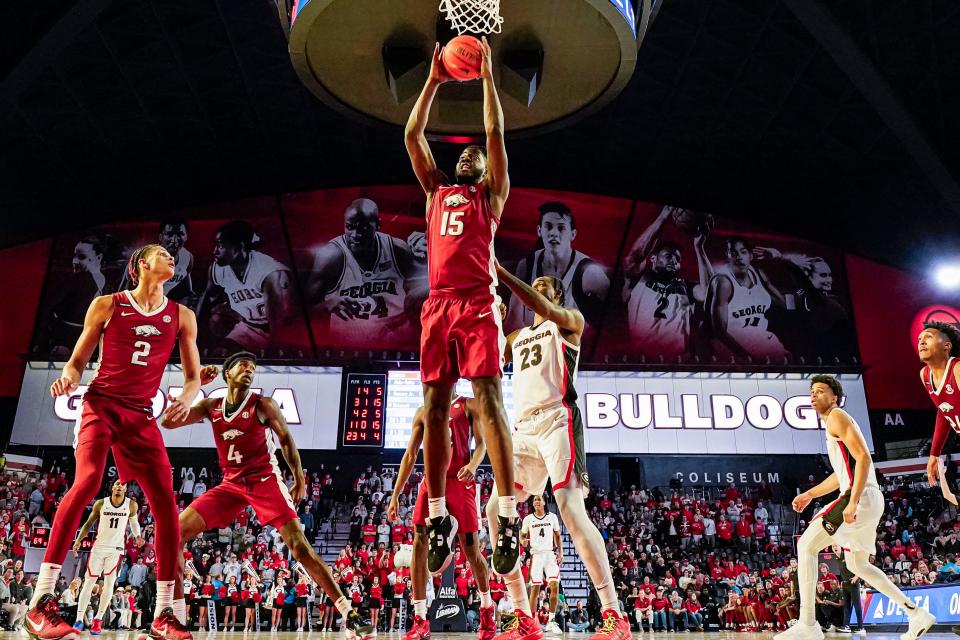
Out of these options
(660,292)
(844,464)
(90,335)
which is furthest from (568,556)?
(90,335)

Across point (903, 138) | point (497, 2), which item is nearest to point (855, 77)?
point (903, 138)

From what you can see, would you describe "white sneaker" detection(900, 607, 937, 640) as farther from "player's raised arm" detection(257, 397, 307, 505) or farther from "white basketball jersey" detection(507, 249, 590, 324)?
"white basketball jersey" detection(507, 249, 590, 324)

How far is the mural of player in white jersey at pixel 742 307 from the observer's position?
23297 millimetres

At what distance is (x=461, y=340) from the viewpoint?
4.02 metres

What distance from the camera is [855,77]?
54.7 feet

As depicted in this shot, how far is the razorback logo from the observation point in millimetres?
4305

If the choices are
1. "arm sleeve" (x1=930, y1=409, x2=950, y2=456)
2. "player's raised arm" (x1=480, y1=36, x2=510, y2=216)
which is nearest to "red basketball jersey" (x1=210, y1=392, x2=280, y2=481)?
"player's raised arm" (x1=480, y1=36, x2=510, y2=216)

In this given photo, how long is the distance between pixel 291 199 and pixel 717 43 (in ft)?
46.1

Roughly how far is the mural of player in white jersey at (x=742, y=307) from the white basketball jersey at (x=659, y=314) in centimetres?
94

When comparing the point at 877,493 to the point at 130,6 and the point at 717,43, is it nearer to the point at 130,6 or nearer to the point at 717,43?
the point at 717,43

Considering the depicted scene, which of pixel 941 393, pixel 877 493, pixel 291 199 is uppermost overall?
pixel 291 199

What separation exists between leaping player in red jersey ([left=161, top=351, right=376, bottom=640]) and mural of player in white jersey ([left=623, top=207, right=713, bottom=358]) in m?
19.0

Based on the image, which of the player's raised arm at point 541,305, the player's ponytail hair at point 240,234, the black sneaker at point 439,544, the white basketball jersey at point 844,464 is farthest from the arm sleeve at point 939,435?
the player's ponytail hair at point 240,234

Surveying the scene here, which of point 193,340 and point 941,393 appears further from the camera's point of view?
point 941,393
